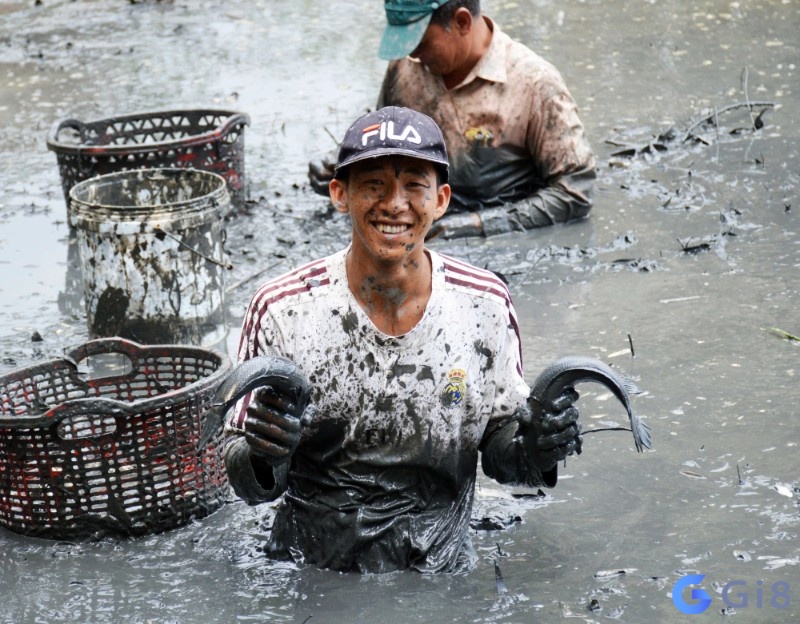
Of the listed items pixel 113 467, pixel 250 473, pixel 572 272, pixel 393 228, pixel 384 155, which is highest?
pixel 384 155

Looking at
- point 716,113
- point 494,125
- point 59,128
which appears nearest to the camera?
point 494,125

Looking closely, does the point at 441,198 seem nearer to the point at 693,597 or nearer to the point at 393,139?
the point at 393,139

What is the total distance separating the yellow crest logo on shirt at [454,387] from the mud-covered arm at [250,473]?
56cm

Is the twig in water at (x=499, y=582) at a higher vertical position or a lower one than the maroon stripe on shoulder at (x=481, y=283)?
lower

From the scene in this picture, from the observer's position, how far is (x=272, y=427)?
3643 mm

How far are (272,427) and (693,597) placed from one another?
1.45m

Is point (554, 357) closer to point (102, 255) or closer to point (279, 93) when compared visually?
point (102, 255)

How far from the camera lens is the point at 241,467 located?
12.5 ft

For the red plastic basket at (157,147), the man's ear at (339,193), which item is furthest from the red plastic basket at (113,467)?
the red plastic basket at (157,147)

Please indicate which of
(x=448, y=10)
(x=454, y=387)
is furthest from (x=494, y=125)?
(x=454, y=387)

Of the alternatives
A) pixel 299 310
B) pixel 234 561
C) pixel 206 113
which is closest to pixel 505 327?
pixel 299 310

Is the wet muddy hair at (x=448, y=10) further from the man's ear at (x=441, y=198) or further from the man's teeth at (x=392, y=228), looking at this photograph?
Answer: the man's teeth at (x=392, y=228)

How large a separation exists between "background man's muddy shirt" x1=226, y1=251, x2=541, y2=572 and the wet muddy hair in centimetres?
284

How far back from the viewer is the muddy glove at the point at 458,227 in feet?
23.3
